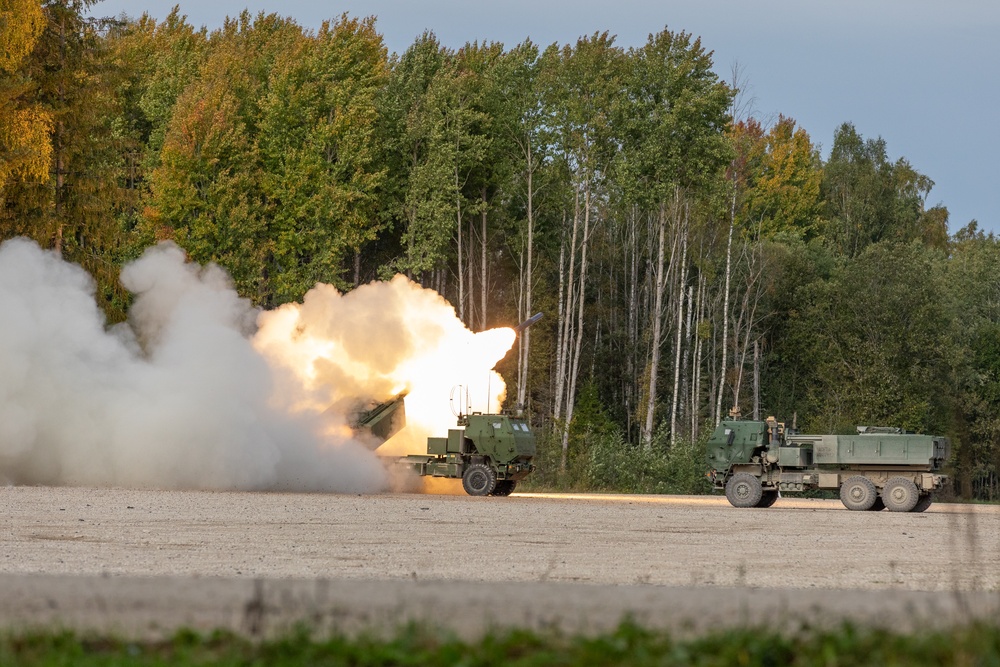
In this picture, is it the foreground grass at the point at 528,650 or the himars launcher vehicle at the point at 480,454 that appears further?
the himars launcher vehicle at the point at 480,454

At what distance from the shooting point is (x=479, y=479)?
3928 centimetres

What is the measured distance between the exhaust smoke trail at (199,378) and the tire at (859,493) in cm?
1014

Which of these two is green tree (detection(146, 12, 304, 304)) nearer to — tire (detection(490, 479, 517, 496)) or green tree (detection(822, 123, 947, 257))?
tire (detection(490, 479, 517, 496))

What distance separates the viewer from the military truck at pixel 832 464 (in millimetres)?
36469

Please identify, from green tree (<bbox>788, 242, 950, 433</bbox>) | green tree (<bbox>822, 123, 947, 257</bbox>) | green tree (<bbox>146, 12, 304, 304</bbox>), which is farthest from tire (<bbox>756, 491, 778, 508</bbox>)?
green tree (<bbox>822, 123, 947, 257</bbox>)

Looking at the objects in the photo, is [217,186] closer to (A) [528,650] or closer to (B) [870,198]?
(B) [870,198]

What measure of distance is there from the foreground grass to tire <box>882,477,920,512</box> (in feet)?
89.5

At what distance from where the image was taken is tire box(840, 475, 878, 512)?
36.7m

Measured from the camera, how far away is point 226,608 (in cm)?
1152

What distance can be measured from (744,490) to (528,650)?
28.7 m

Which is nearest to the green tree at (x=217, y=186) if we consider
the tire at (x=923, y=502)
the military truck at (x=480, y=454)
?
the military truck at (x=480, y=454)

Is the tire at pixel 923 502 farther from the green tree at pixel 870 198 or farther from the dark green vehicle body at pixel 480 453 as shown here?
the green tree at pixel 870 198

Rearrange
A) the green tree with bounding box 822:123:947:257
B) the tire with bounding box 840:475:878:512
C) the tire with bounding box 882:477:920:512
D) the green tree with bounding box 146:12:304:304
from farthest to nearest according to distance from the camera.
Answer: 1. the green tree with bounding box 822:123:947:257
2. the green tree with bounding box 146:12:304:304
3. the tire with bounding box 840:475:878:512
4. the tire with bounding box 882:477:920:512

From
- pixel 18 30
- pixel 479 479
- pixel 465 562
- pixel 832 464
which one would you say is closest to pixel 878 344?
pixel 832 464
